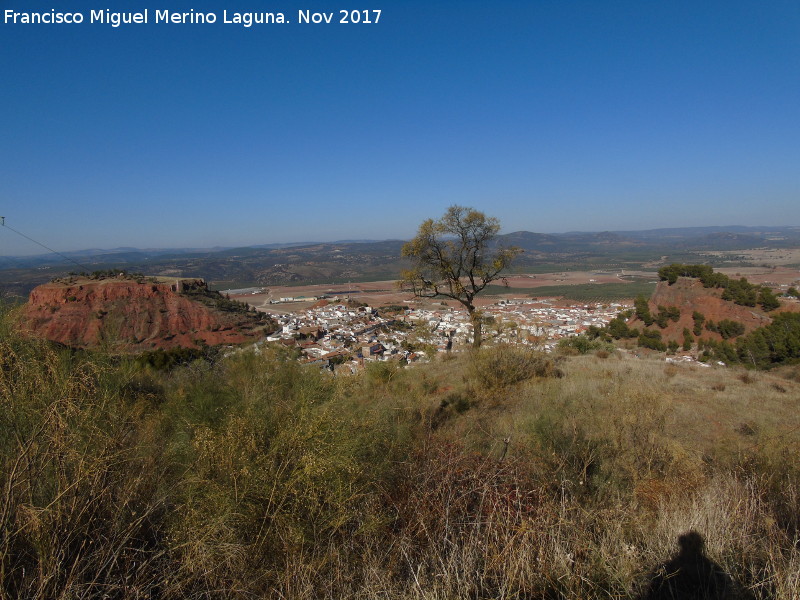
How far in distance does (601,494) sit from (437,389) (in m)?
6.13

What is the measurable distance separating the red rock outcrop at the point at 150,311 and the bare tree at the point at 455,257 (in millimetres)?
14155

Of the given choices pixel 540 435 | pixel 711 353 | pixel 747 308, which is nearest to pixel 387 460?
pixel 540 435

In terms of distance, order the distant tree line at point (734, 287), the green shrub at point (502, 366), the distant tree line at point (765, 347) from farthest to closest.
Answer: the distant tree line at point (734, 287), the distant tree line at point (765, 347), the green shrub at point (502, 366)

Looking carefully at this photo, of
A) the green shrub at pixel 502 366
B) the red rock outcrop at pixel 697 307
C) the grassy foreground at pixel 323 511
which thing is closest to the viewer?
the grassy foreground at pixel 323 511

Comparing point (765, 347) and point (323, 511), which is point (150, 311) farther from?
point (765, 347)

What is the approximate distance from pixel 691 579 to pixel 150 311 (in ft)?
102

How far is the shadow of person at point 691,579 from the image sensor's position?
277cm

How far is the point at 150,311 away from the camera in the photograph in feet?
88.3

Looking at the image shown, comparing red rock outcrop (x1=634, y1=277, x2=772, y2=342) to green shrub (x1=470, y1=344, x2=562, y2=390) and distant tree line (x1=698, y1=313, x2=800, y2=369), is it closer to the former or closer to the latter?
distant tree line (x1=698, y1=313, x2=800, y2=369)

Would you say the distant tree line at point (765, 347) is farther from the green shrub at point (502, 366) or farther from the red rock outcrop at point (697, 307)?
the green shrub at point (502, 366)

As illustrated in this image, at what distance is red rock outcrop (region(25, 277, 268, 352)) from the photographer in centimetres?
2374

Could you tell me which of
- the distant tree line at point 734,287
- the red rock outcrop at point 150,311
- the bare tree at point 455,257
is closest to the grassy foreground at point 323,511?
the bare tree at point 455,257

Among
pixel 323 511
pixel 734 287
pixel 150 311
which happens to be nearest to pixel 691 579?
pixel 323 511

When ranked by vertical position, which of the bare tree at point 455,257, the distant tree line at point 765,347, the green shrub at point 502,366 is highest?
the bare tree at point 455,257
